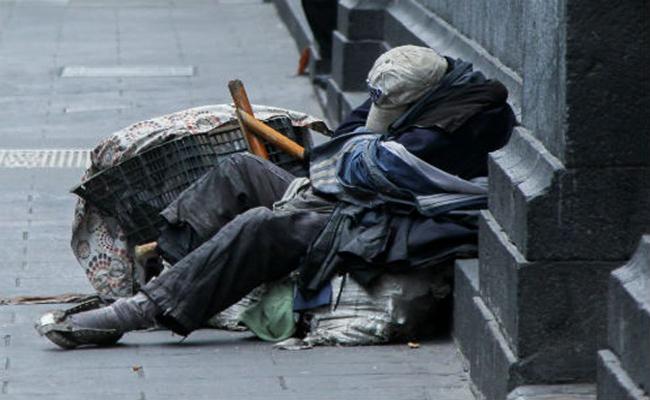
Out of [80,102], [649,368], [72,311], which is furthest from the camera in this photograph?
[80,102]

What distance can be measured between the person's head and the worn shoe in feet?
3.87

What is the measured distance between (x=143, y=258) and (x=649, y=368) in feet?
10.6

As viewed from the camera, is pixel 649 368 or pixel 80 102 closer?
pixel 649 368

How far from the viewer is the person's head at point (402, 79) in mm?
5863

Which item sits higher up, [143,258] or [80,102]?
[143,258]

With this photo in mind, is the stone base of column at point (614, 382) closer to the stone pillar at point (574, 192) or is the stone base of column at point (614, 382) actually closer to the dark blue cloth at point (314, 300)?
the stone pillar at point (574, 192)

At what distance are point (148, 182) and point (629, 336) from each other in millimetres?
3213

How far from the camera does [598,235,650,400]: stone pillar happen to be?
3.48 metres

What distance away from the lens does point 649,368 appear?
3.43 m

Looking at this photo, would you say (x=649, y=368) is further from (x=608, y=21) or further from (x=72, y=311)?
(x=72, y=311)

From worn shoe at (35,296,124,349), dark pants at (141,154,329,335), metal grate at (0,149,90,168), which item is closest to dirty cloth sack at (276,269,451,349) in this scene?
dark pants at (141,154,329,335)

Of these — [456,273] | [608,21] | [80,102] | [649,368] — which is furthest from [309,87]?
[649,368]

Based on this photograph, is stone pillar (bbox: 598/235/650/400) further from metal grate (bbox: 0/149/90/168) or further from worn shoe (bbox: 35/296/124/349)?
metal grate (bbox: 0/149/90/168)

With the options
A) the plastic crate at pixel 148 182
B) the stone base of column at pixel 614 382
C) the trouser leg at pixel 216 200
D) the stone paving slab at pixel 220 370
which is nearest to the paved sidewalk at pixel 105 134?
the stone paving slab at pixel 220 370
